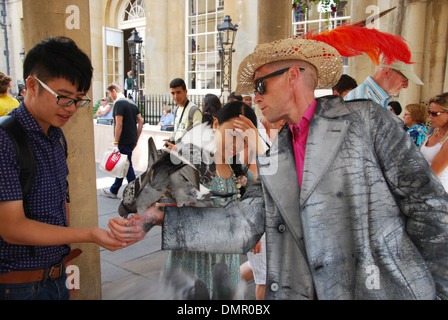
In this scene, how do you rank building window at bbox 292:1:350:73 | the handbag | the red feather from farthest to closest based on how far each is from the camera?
building window at bbox 292:1:350:73 < the handbag < the red feather

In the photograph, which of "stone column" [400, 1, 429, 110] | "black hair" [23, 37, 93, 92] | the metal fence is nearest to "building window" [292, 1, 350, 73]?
"stone column" [400, 1, 429, 110]

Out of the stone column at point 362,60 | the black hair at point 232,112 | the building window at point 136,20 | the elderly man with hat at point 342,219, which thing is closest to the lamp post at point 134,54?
the building window at point 136,20

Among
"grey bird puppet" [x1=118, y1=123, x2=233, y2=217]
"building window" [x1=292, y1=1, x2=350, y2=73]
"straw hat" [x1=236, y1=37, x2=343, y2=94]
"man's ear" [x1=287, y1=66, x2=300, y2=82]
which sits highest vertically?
"building window" [x1=292, y1=1, x2=350, y2=73]

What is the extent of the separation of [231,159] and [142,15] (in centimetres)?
2125

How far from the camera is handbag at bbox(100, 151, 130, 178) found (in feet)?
20.3

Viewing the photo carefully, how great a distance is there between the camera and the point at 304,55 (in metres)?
1.85

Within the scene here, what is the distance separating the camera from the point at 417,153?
4.93 feet

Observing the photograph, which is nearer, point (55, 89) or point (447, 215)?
point (447, 215)

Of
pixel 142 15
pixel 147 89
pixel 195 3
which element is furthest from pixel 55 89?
pixel 142 15

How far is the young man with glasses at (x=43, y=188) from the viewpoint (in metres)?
1.56

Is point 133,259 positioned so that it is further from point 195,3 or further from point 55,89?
point 195,3

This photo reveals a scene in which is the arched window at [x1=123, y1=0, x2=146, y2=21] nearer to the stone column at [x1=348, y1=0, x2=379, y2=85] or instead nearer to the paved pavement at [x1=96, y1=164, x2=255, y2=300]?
the stone column at [x1=348, y1=0, x2=379, y2=85]

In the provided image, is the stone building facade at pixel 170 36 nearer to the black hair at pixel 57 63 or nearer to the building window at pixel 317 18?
the building window at pixel 317 18

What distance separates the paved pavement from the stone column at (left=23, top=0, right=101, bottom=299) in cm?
22
